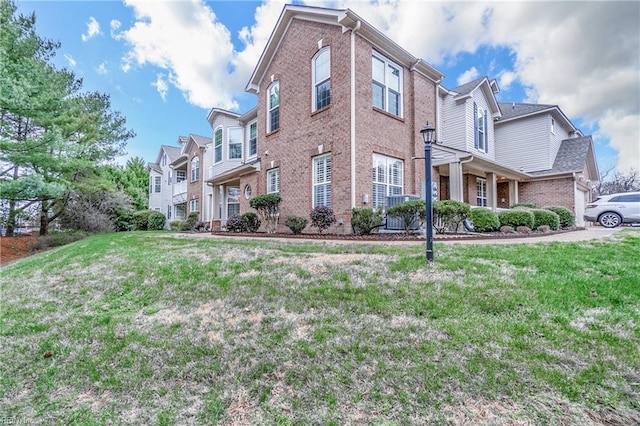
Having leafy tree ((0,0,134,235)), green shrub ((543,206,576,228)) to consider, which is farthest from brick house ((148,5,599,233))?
leafy tree ((0,0,134,235))

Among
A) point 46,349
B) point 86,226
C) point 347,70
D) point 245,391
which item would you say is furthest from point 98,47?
point 245,391

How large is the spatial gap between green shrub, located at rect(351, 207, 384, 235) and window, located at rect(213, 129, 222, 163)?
13515 mm

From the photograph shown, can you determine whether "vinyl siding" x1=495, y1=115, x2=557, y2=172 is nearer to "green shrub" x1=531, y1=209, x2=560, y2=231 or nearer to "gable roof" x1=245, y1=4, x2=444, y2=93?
"green shrub" x1=531, y1=209, x2=560, y2=231

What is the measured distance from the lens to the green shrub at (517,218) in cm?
1145

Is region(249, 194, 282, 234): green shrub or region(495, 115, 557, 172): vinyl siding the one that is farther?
region(495, 115, 557, 172): vinyl siding

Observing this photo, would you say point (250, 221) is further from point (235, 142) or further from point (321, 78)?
point (235, 142)

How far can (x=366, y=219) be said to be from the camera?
994cm

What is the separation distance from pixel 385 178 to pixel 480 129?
8.60 meters

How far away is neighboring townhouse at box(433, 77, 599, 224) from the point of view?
15.2 m

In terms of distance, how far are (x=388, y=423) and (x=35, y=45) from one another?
925 inches

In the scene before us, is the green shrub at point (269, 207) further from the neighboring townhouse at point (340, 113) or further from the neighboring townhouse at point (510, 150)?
the neighboring townhouse at point (510, 150)

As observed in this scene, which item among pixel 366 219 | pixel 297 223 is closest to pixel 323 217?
pixel 297 223

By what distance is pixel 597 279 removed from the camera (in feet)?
14.3

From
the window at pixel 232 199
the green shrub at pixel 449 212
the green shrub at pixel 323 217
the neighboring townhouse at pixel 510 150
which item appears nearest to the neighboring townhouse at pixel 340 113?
the green shrub at pixel 323 217
